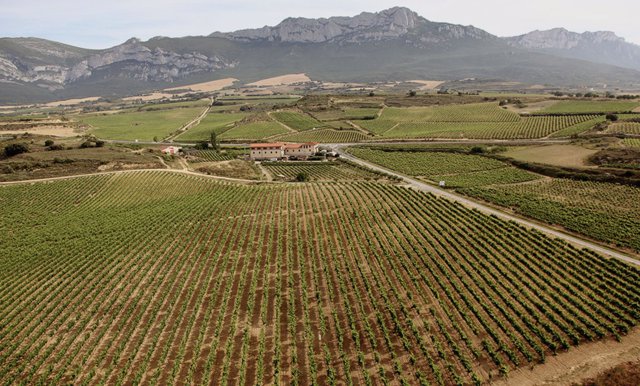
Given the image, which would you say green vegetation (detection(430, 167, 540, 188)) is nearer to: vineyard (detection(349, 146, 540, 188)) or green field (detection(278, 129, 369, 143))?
vineyard (detection(349, 146, 540, 188))

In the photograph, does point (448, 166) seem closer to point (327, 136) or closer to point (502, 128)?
point (502, 128)

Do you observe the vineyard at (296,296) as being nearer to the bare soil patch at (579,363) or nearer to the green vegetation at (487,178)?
the bare soil patch at (579,363)

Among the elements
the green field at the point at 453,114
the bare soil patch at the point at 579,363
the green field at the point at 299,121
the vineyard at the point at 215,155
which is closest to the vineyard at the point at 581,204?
the bare soil patch at the point at 579,363

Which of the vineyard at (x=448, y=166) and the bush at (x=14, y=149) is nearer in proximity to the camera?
the vineyard at (x=448, y=166)

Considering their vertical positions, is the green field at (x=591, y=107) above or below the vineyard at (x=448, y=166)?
above

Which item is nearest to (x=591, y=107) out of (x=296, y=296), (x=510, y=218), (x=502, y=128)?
(x=502, y=128)

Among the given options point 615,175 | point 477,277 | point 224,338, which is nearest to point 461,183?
point 615,175
